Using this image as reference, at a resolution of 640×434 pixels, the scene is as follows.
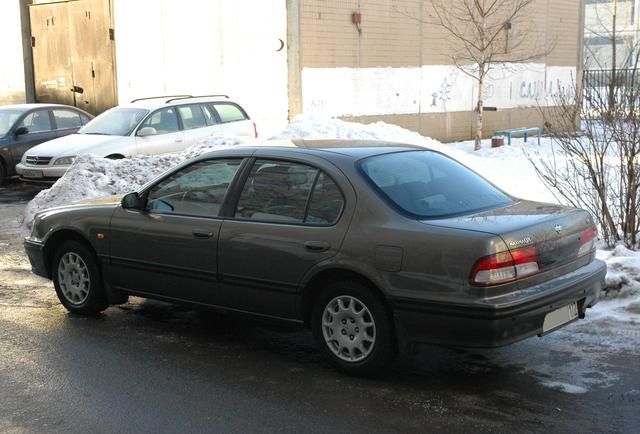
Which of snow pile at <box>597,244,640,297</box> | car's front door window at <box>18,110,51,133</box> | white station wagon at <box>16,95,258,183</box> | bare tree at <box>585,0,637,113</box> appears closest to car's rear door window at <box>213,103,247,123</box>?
white station wagon at <box>16,95,258,183</box>

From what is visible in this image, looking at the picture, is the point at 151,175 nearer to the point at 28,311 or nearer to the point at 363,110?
the point at 28,311

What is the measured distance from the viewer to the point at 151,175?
11.9 meters

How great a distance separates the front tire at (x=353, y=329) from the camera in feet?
16.3

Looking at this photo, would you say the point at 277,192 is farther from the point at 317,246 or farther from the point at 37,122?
the point at 37,122

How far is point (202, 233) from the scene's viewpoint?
5738mm

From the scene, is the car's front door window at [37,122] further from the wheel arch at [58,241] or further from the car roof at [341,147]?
the car roof at [341,147]

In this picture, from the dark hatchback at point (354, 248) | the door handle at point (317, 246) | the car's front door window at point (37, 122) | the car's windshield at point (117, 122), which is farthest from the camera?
the car's front door window at point (37, 122)

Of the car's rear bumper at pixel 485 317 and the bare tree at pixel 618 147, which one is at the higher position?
the bare tree at pixel 618 147

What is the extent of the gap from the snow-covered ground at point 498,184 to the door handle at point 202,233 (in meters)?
2.48

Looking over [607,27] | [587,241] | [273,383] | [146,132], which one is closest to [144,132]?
[146,132]

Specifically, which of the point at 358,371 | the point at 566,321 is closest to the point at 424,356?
the point at 358,371

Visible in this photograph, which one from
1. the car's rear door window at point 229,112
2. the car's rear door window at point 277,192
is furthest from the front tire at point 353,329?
the car's rear door window at point 229,112

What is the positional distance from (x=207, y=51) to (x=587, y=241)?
1531 centimetres

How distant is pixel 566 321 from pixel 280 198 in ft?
6.88
